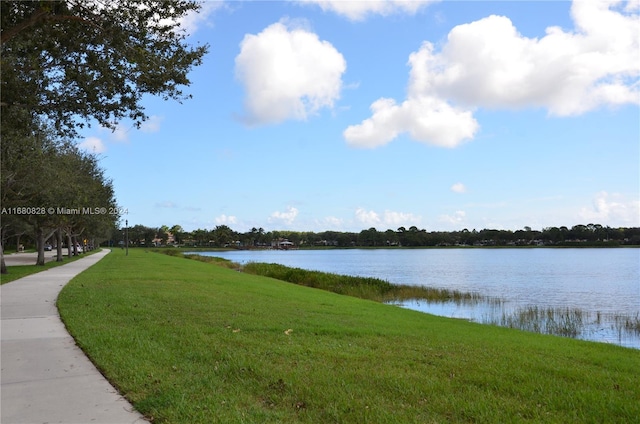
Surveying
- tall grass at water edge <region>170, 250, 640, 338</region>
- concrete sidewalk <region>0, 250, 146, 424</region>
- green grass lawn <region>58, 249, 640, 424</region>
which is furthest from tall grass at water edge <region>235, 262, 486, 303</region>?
concrete sidewalk <region>0, 250, 146, 424</region>

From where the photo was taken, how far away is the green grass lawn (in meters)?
5.21

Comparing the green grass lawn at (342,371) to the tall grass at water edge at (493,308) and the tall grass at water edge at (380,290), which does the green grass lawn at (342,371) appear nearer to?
the tall grass at water edge at (493,308)

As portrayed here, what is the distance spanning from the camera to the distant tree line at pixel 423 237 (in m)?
147

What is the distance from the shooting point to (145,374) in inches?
259

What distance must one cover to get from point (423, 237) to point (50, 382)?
170 metres

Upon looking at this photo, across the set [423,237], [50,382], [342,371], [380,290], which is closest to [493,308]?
[380,290]

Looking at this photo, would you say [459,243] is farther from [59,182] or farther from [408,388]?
[408,388]

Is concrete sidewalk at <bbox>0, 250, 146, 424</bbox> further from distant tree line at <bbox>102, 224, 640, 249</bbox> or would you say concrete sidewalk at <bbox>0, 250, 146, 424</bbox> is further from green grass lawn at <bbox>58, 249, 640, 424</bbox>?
distant tree line at <bbox>102, 224, 640, 249</bbox>

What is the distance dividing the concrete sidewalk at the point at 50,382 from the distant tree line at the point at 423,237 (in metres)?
144

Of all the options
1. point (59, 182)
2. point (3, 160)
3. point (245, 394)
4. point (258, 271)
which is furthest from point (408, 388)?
point (258, 271)

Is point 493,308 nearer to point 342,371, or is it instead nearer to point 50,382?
point 342,371

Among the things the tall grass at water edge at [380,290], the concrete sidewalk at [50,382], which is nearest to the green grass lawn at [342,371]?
the concrete sidewalk at [50,382]

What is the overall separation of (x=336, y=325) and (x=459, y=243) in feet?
555

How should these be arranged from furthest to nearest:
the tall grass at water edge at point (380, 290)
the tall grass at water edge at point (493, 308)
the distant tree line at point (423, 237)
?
the distant tree line at point (423, 237) → the tall grass at water edge at point (380, 290) → the tall grass at water edge at point (493, 308)
